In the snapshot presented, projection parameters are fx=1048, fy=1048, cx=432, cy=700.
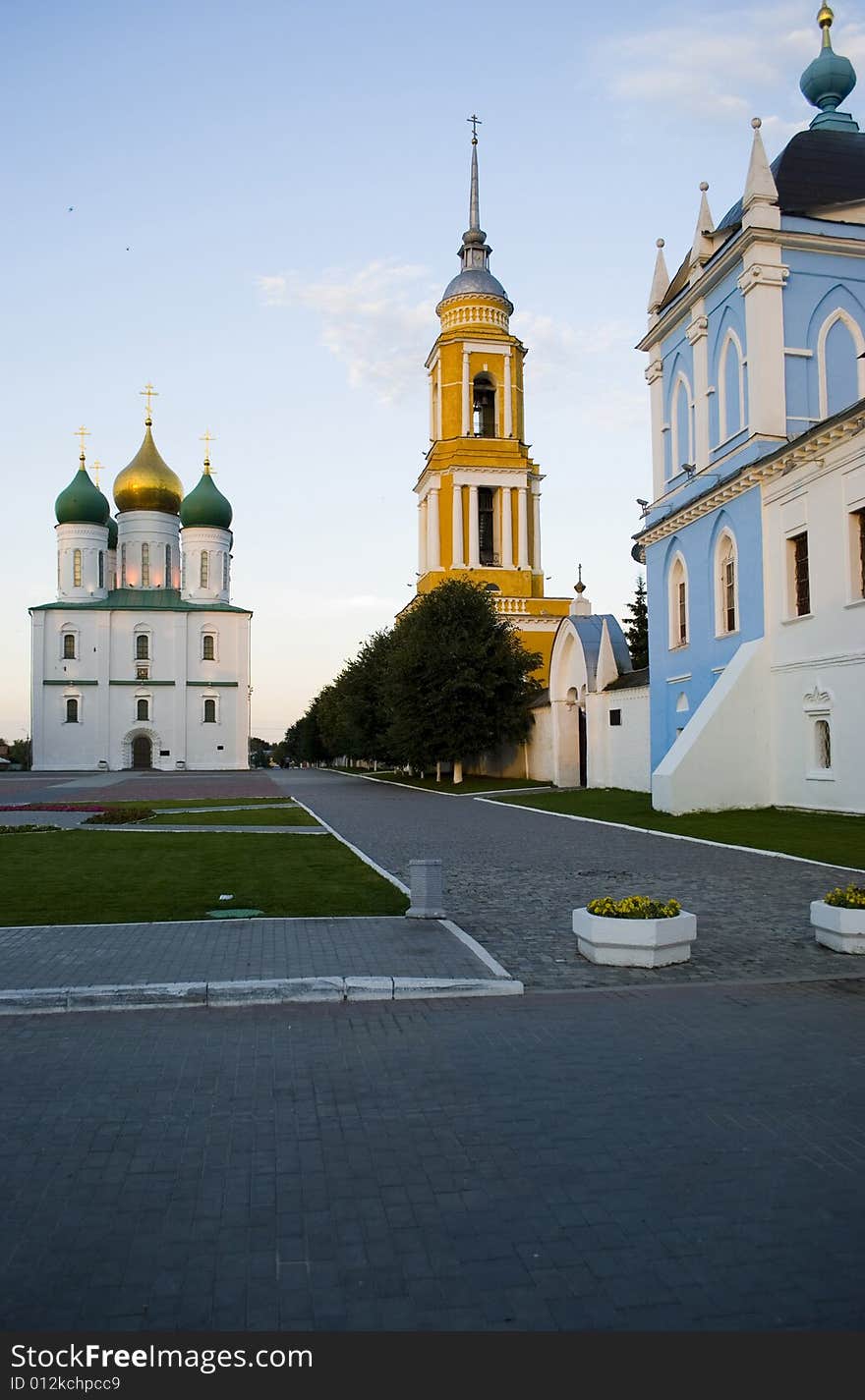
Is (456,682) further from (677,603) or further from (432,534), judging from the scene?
(432,534)

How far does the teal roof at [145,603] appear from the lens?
7425cm

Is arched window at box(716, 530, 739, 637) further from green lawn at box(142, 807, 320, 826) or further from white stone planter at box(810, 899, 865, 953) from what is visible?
white stone planter at box(810, 899, 865, 953)

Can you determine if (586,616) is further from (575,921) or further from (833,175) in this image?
(575,921)

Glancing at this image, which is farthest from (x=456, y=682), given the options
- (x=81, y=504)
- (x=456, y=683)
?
(x=81, y=504)

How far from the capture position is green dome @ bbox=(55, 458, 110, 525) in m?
74.9

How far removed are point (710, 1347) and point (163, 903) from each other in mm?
8726

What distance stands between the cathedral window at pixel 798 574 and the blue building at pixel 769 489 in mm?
41

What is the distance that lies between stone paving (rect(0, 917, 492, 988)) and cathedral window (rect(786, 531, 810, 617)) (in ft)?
49.7

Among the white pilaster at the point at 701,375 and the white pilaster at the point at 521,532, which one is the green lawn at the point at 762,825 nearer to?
the white pilaster at the point at 701,375

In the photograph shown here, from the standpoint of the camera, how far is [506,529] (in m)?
57.6

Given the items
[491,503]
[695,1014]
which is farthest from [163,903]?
[491,503]

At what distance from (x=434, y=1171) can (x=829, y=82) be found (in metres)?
32.6

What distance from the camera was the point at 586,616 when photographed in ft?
118

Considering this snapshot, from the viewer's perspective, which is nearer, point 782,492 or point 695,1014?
point 695,1014
